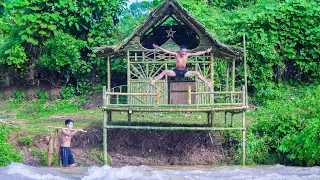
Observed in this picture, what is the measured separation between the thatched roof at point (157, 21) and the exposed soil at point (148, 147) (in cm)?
218

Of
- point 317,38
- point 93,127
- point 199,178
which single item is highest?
point 317,38

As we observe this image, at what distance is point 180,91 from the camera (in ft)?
47.9

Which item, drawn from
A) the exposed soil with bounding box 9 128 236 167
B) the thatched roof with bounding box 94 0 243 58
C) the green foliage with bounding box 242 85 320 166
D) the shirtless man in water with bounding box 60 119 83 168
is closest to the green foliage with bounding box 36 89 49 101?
the exposed soil with bounding box 9 128 236 167

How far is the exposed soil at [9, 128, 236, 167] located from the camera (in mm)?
14570

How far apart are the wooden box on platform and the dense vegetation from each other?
15.1ft

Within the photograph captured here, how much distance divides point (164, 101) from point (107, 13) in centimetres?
725

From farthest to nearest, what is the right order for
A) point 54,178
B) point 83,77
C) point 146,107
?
point 83,77, point 146,107, point 54,178

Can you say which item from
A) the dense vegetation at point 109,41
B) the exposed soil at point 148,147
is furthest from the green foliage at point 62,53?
the exposed soil at point 148,147

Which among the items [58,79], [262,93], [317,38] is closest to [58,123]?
[58,79]

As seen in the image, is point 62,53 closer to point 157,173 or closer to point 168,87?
point 168,87

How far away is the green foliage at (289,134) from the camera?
13.5m

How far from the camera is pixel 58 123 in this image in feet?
52.1

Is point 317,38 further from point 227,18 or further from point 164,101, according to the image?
point 164,101

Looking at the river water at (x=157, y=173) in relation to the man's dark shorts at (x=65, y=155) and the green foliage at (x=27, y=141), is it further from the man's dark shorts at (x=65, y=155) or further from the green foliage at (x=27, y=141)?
the green foliage at (x=27, y=141)
